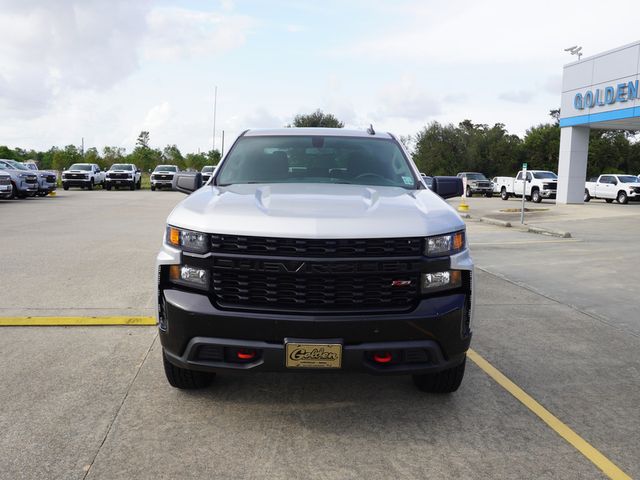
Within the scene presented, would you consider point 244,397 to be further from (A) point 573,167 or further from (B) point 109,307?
(A) point 573,167

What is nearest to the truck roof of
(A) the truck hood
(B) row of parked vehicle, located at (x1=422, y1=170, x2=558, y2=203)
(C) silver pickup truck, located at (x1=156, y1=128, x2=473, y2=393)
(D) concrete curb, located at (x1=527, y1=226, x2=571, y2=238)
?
(A) the truck hood

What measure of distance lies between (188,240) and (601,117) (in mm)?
28743

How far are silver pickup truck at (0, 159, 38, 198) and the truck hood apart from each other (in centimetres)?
2549

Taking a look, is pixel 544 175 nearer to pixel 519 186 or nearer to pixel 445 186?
pixel 519 186

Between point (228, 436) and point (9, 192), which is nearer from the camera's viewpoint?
Answer: point (228, 436)

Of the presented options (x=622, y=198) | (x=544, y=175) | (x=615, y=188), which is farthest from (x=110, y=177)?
(x=622, y=198)

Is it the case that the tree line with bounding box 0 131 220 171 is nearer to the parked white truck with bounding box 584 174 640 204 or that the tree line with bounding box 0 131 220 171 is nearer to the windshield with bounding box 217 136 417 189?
the parked white truck with bounding box 584 174 640 204

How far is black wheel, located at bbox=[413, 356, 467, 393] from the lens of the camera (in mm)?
3984

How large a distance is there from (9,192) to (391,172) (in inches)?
980

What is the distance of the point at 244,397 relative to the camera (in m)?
4.08

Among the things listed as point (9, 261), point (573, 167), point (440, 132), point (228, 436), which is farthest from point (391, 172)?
point (440, 132)

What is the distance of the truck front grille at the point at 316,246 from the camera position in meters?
3.35

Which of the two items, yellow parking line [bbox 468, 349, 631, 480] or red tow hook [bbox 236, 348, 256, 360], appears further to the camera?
red tow hook [bbox 236, 348, 256, 360]

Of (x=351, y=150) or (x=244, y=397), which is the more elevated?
(x=351, y=150)
